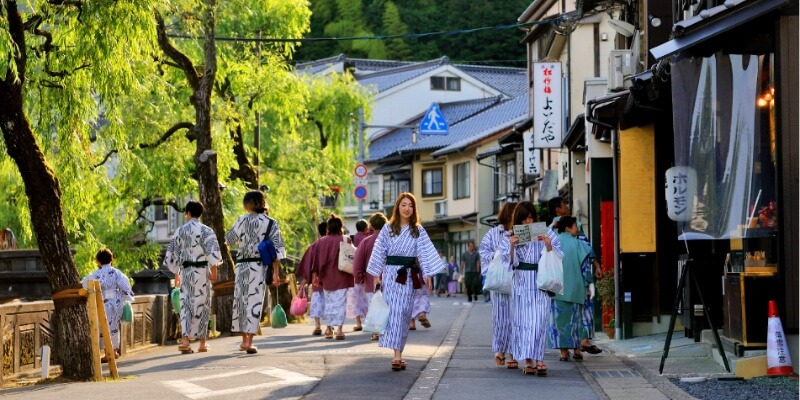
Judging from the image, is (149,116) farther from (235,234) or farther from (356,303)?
(235,234)

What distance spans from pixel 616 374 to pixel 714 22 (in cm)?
370

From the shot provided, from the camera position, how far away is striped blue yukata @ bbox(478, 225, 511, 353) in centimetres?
1270

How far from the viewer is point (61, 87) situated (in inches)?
500

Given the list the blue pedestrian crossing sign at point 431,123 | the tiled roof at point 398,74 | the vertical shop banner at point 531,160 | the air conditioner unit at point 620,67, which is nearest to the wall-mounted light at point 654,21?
the air conditioner unit at point 620,67

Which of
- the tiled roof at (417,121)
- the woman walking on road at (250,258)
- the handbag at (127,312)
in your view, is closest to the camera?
the woman walking on road at (250,258)

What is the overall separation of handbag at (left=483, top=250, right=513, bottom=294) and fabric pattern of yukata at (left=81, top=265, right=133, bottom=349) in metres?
4.96

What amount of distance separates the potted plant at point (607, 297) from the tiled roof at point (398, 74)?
45119 mm

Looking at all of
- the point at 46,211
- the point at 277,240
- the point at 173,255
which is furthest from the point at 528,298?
the point at 173,255

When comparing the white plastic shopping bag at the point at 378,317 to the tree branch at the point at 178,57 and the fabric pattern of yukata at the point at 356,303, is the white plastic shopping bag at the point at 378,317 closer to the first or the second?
the fabric pattern of yukata at the point at 356,303

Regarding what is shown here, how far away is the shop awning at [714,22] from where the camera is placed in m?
10.6

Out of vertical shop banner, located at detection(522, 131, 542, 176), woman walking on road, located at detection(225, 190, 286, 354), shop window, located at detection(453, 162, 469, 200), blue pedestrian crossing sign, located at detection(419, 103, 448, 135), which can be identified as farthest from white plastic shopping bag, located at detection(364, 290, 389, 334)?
shop window, located at detection(453, 162, 469, 200)

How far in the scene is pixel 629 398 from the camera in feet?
33.4

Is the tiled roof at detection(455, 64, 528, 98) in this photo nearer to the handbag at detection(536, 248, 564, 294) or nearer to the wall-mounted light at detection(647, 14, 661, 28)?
the wall-mounted light at detection(647, 14, 661, 28)

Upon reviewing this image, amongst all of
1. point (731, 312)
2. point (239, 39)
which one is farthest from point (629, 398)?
point (239, 39)
